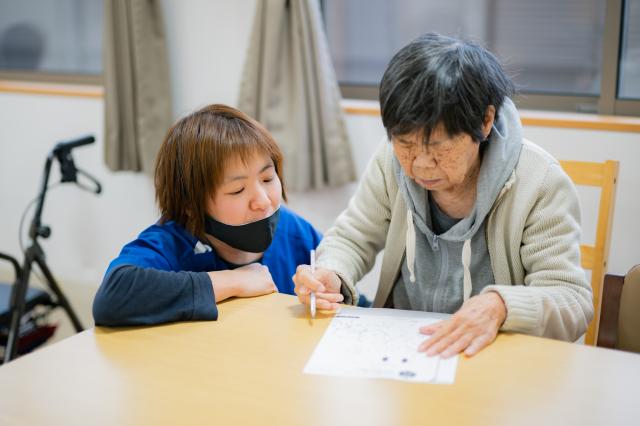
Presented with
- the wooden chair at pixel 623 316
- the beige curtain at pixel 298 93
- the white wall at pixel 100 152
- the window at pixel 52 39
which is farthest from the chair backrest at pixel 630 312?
the window at pixel 52 39

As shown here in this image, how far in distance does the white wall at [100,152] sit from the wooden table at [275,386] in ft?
4.66

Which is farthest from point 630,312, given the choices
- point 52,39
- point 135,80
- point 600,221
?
point 52,39

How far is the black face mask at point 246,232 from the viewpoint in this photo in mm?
1612

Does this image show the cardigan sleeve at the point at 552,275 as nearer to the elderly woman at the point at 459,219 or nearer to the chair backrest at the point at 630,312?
the elderly woman at the point at 459,219

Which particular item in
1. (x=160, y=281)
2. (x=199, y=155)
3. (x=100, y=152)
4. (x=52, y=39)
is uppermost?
(x=52, y=39)

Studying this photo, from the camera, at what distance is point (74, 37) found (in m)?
3.74

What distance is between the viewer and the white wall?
9.89ft

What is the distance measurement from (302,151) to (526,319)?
1.59 m

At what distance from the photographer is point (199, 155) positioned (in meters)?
1.55

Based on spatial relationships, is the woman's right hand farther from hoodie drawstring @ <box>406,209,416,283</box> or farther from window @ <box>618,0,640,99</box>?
window @ <box>618,0,640,99</box>

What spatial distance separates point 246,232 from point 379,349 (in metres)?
0.44

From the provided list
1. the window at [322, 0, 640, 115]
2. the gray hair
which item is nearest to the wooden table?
the gray hair

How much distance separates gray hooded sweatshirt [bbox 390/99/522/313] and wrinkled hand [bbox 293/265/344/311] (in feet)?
0.78

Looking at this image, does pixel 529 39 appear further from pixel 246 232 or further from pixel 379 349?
pixel 379 349
